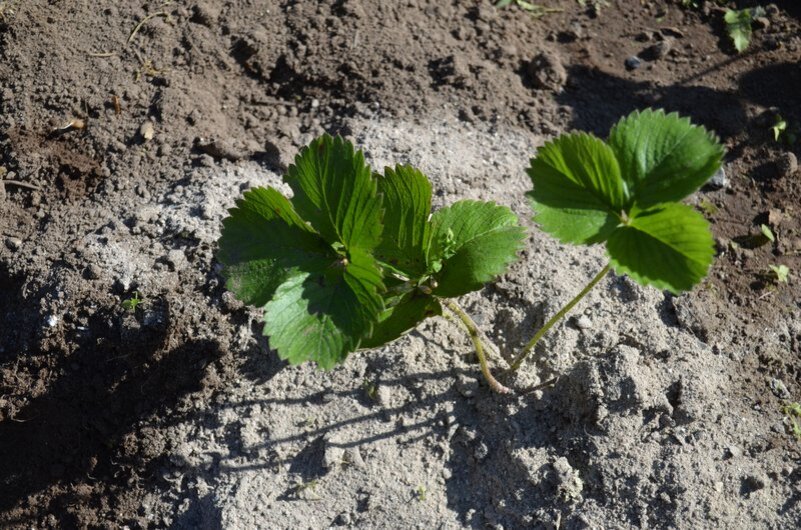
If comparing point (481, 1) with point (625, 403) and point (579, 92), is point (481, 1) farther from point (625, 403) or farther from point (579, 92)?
point (625, 403)

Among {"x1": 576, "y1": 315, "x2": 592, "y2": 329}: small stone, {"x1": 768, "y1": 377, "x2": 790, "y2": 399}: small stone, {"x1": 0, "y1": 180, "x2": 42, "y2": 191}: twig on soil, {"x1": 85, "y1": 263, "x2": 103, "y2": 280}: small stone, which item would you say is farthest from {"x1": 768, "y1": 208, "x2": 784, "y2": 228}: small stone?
{"x1": 0, "y1": 180, "x2": 42, "y2": 191}: twig on soil

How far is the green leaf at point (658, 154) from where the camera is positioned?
5.94ft

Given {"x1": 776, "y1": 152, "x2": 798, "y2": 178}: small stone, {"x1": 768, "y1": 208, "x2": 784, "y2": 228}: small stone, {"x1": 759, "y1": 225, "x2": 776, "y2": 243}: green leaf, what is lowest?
{"x1": 759, "y1": 225, "x2": 776, "y2": 243}: green leaf

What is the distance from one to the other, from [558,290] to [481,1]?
1360 millimetres

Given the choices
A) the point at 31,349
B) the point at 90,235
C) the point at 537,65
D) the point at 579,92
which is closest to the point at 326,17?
the point at 537,65

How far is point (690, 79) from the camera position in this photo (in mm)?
3156

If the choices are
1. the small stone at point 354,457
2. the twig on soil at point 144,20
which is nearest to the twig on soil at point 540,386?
the small stone at point 354,457

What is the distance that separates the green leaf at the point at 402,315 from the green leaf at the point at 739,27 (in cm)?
198

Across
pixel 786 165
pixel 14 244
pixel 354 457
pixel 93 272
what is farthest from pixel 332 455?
pixel 786 165

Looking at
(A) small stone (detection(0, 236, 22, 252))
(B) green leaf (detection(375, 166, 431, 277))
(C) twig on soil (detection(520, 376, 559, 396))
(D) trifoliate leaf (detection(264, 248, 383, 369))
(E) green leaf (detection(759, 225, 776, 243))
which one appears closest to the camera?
(D) trifoliate leaf (detection(264, 248, 383, 369))

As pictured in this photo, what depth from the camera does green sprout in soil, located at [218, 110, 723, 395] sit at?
179 cm

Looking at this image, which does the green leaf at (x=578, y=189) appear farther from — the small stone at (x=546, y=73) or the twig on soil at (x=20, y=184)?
the twig on soil at (x=20, y=184)

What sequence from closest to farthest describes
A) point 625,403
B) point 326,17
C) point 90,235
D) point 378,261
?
1. point 378,261
2. point 625,403
3. point 90,235
4. point 326,17

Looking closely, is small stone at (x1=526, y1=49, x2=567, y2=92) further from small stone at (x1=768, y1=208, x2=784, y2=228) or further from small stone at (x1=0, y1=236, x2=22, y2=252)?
small stone at (x1=0, y1=236, x2=22, y2=252)
